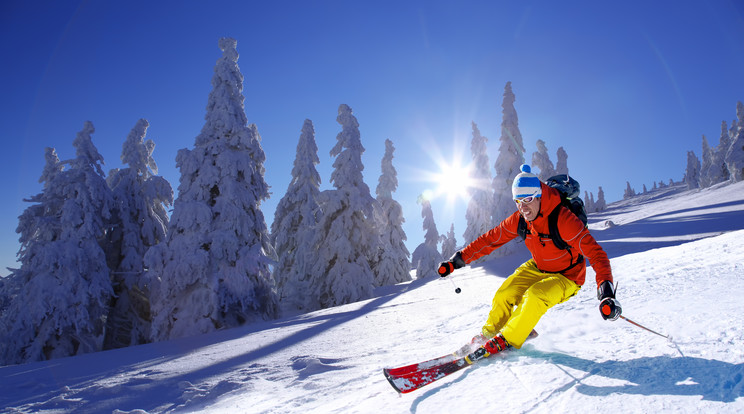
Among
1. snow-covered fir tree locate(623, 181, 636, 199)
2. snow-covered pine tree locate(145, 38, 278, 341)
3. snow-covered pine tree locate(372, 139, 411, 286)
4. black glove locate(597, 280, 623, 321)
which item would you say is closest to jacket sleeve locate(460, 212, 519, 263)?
black glove locate(597, 280, 623, 321)

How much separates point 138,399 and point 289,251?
22.0m

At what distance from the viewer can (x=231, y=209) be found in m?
14.3

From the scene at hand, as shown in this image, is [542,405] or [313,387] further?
[313,387]

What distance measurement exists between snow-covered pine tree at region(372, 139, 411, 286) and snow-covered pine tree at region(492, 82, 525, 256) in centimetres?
724

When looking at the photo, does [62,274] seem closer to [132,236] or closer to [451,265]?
[132,236]

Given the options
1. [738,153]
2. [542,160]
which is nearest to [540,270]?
[542,160]

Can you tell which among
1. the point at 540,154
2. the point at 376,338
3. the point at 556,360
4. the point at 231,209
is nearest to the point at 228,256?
the point at 231,209

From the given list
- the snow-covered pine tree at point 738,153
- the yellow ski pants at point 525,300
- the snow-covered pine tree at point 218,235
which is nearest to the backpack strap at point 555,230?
the yellow ski pants at point 525,300

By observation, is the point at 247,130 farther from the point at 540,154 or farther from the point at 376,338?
the point at 540,154

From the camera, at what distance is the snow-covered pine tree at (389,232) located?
25500mm

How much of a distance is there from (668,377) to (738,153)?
56165 mm

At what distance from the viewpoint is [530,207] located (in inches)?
130

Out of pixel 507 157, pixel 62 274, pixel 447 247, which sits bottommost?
pixel 447 247

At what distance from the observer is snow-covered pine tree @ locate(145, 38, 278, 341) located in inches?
506
